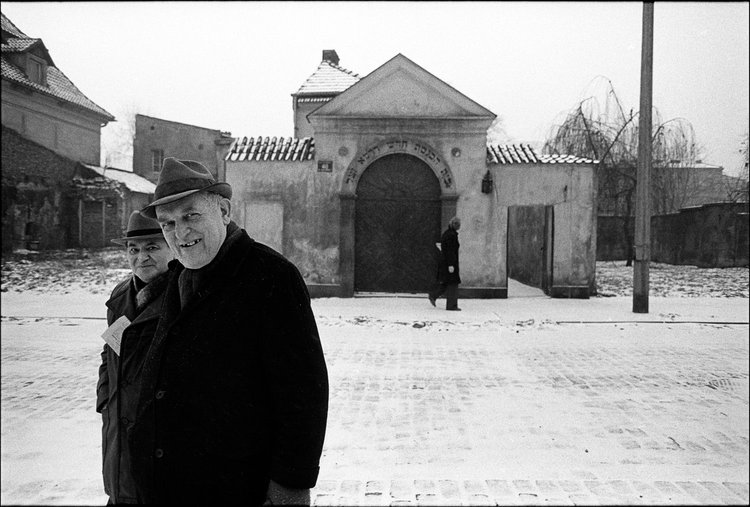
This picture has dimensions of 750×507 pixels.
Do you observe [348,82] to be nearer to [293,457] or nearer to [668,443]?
[668,443]

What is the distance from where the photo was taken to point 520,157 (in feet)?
44.2

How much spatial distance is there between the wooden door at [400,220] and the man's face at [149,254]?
10250 millimetres

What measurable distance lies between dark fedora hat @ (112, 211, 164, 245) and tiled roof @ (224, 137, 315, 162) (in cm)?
1020

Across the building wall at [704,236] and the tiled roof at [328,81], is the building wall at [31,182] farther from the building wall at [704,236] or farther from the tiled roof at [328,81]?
the building wall at [704,236]

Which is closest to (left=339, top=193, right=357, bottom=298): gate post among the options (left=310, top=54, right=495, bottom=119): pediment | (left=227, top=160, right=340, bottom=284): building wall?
(left=227, top=160, right=340, bottom=284): building wall

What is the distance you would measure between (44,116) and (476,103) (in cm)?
971

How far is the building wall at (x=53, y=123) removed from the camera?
431 centimetres

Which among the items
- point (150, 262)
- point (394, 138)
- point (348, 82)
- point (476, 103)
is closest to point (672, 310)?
point (476, 103)

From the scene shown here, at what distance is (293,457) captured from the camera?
196 cm

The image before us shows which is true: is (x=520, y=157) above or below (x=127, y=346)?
above

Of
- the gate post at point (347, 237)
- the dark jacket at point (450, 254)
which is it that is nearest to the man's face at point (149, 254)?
the dark jacket at point (450, 254)

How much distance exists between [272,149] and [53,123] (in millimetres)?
8415

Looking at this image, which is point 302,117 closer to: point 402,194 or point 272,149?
point 272,149

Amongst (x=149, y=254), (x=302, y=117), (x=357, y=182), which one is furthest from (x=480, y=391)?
(x=302, y=117)
